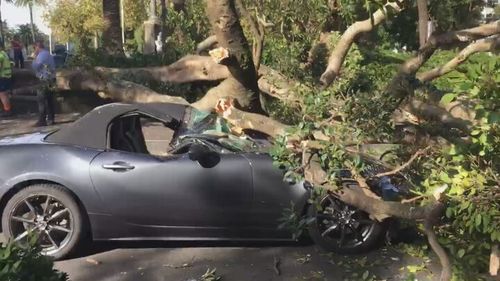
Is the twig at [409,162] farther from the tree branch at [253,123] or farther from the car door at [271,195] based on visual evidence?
the car door at [271,195]

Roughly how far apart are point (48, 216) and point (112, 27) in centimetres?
1256

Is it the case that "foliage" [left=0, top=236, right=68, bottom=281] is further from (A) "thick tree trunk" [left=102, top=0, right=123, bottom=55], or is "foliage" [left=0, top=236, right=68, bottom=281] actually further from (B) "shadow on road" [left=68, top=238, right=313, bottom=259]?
(A) "thick tree trunk" [left=102, top=0, right=123, bottom=55]

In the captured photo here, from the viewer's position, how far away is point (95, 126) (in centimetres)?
526

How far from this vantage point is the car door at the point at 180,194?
4.98 meters

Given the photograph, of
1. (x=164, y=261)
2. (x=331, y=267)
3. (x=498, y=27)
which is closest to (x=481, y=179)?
(x=331, y=267)

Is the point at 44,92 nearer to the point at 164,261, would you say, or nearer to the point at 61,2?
the point at 164,261

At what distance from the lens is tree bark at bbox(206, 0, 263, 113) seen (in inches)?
259

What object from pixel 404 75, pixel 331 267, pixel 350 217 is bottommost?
pixel 331 267

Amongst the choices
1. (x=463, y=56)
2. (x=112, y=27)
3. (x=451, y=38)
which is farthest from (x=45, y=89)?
(x=463, y=56)

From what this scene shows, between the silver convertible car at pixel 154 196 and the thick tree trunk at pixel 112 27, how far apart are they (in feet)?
38.0

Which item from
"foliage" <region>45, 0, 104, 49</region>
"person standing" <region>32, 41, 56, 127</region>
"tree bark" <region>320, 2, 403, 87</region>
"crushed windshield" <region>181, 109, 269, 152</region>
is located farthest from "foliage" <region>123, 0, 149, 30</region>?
"crushed windshield" <region>181, 109, 269, 152</region>

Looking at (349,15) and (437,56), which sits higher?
(349,15)

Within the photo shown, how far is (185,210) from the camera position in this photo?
498 centimetres

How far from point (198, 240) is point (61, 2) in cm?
3249
